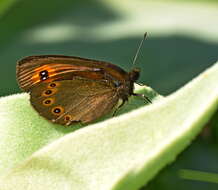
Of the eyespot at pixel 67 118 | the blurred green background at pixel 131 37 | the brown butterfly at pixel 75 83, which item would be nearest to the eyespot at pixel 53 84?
the brown butterfly at pixel 75 83

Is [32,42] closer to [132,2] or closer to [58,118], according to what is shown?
[132,2]

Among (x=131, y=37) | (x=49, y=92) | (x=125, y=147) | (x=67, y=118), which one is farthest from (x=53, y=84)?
(x=131, y=37)

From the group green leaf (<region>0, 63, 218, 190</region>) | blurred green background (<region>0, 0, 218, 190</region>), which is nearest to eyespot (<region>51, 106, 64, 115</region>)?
green leaf (<region>0, 63, 218, 190</region>)

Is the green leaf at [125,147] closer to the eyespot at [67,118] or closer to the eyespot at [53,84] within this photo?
the eyespot at [67,118]

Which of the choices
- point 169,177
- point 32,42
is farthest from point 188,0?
point 169,177

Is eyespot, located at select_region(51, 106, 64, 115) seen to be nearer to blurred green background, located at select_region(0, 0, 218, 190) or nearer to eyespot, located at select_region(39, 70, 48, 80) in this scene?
eyespot, located at select_region(39, 70, 48, 80)

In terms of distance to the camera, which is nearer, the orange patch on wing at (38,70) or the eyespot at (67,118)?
the eyespot at (67,118)

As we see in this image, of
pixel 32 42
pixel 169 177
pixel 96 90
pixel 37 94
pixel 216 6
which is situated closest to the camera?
Result: pixel 37 94
